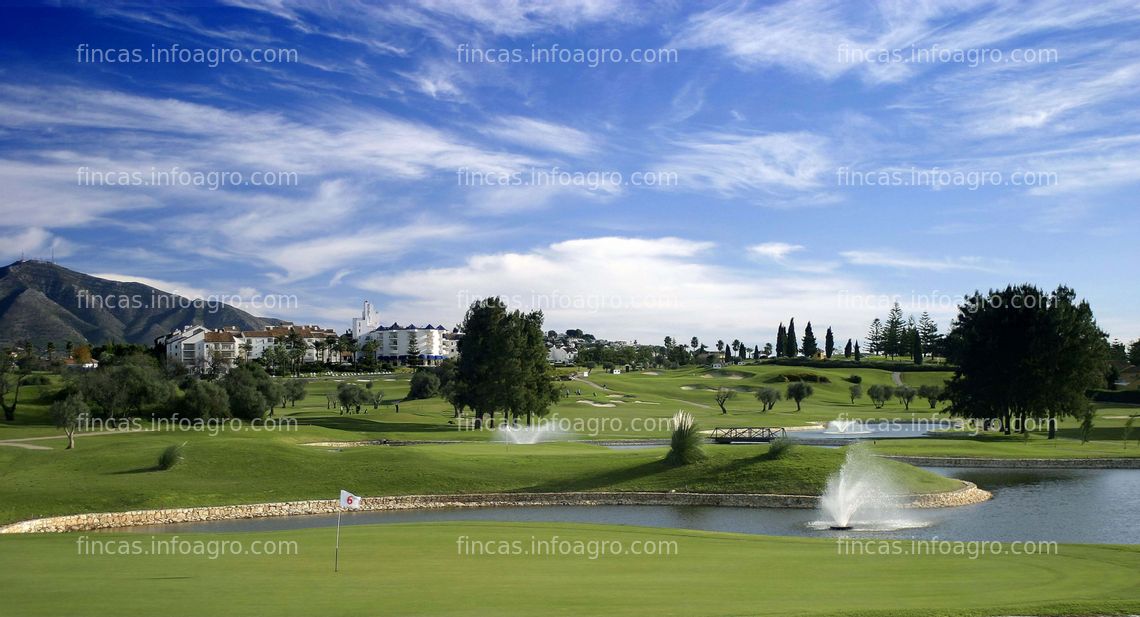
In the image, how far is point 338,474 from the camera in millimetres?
41875

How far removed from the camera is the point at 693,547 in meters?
23.9

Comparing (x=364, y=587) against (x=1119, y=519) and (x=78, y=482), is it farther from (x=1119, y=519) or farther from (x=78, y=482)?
(x=1119, y=519)

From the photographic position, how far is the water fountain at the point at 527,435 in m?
66.7

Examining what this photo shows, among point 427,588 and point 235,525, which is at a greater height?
point 427,588

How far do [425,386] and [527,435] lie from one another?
44.5 metres

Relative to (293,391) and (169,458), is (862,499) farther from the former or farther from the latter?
(293,391)

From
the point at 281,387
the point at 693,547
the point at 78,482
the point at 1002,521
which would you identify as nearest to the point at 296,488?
the point at 78,482

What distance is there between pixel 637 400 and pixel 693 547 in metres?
90.6

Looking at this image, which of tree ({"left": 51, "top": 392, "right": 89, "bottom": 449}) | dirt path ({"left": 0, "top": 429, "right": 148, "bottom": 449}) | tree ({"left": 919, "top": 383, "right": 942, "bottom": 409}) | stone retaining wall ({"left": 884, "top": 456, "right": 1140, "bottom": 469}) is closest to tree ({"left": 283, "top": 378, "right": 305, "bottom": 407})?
dirt path ({"left": 0, "top": 429, "right": 148, "bottom": 449})

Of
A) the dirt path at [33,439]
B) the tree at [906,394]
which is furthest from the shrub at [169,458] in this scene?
the tree at [906,394]

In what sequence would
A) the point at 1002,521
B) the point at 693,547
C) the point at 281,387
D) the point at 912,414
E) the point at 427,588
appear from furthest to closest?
the point at 912,414 < the point at 281,387 < the point at 1002,521 < the point at 693,547 < the point at 427,588

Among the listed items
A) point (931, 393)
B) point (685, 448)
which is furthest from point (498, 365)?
point (931, 393)

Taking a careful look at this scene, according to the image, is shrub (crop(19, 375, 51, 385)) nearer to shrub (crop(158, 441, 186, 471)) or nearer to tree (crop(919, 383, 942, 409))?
shrub (crop(158, 441, 186, 471))

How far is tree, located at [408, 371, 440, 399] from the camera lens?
110312 mm
